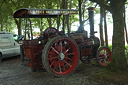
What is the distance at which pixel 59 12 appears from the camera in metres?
5.44

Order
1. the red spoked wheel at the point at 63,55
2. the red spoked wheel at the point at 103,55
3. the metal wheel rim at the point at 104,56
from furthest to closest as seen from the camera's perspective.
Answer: the metal wheel rim at the point at 104,56 < the red spoked wheel at the point at 103,55 < the red spoked wheel at the point at 63,55

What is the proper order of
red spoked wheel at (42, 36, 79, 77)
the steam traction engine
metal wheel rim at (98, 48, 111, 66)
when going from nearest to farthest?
the steam traction engine → red spoked wheel at (42, 36, 79, 77) → metal wheel rim at (98, 48, 111, 66)

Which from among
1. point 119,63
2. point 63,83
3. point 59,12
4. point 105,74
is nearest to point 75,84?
point 63,83

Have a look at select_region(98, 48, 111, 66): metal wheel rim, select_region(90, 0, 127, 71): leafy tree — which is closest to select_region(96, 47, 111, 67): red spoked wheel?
select_region(98, 48, 111, 66): metal wheel rim

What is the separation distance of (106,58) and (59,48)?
278 cm

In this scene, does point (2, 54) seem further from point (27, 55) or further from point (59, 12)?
point (59, 12)

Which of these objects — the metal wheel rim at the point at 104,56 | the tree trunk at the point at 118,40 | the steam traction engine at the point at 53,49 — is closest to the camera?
the steam traction engine at the point at 53,49

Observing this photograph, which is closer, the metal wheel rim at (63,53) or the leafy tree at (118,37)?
the metal wheel rim at (63,53)

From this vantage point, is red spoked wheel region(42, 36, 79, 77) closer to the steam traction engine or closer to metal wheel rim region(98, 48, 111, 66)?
the steam traction engine

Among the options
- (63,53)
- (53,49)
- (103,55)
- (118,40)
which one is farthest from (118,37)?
(53,49)

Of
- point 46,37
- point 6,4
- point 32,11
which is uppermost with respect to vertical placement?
point 6,4

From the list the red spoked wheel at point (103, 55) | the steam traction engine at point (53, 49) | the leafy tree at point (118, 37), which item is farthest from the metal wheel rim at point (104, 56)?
the leafy tree at point (118, 37)

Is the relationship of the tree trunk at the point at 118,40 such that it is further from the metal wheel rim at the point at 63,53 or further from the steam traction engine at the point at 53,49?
the metal wheel rim at the point at 63,53

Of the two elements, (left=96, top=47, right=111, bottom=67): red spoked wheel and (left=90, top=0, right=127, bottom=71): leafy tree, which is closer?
(left=90, top=0, right=127, bottom=71): leafy tree
